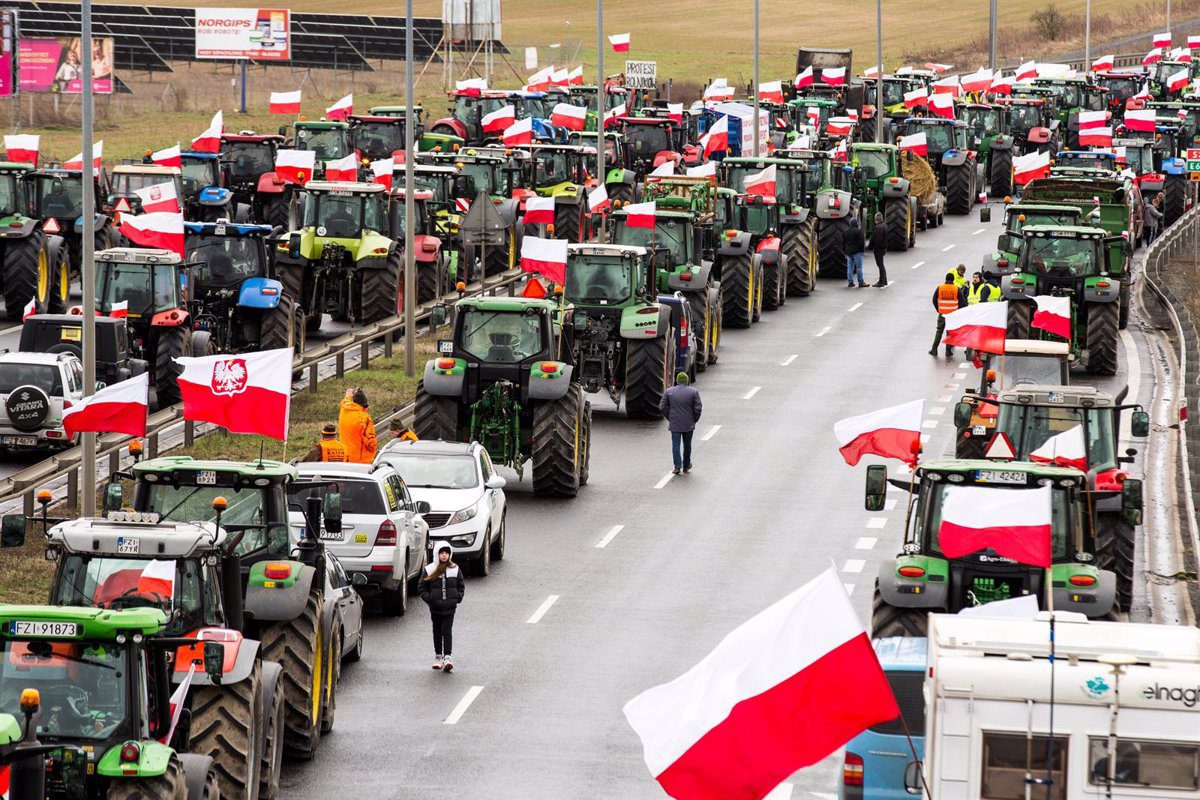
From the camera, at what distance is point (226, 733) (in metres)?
16.3

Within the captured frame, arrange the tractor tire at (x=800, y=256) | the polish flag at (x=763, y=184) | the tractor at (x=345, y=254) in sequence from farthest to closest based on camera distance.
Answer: the tractor tire at (x=800, y=256) < the polish flag at (x=763, y=184) < the tractor at (x=345, y=254)

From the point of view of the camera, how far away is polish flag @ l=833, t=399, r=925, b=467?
21375mm

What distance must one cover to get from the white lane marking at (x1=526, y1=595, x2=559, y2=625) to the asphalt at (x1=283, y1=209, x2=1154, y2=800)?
0.13 ft

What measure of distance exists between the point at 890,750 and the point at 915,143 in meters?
43.7

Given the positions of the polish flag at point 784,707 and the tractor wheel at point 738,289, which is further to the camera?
the tractor wheel at point 738,289

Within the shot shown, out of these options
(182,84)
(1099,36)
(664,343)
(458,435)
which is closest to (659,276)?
(664,343)

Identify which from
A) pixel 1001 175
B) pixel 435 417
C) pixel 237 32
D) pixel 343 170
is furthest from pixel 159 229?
pixel 237 32

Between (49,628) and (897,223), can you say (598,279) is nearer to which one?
(897,223)

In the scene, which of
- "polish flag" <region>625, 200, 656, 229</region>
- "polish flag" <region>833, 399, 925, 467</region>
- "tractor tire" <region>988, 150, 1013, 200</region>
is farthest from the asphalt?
"tractor tire" <region>988, 150, 1013, 200</region>

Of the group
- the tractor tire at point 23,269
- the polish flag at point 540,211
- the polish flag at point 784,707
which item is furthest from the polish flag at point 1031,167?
the polish flag at point 784,707

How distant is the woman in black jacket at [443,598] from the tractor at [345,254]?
20.0m

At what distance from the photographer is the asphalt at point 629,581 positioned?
62.5 feet

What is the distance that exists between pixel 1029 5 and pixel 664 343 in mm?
114374

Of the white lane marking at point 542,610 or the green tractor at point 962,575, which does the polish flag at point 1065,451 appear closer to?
the green tractor at point 962,575
